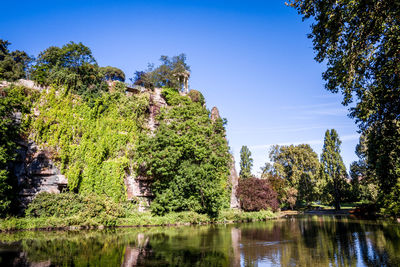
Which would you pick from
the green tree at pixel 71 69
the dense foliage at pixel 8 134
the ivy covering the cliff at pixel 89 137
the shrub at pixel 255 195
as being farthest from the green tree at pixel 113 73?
the shrub at pixel 255 195

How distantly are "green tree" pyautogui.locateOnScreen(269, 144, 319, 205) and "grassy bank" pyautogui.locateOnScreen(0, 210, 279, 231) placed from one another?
27.2 m

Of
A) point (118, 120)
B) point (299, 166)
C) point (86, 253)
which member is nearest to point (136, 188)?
point (118, 120)

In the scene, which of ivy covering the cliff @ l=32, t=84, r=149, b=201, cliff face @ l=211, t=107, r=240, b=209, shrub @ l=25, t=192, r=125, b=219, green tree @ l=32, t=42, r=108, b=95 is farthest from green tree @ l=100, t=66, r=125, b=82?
shrub @ l=25, t=192, r=125, b=219

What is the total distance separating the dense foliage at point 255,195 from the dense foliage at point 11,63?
2893 centimetres

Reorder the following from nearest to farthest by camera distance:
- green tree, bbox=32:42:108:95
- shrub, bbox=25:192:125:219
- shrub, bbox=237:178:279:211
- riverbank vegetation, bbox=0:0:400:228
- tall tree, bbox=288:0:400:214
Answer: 1. tall tree, bbox=288:0:400:214
2. riverbank vegetation, bbox=0:0:400:228
3. shrub, bbox=25:192:125:219
4. green tree, bbox=32:42:108:95
5. shrub, bbox=237:178:279:211

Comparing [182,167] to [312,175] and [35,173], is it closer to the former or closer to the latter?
[35,173]

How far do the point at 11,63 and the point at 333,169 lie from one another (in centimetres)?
5268

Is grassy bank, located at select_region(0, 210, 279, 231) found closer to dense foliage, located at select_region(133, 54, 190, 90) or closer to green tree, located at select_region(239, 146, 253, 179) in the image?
dense foliage, located at select_region(133, 54, 190, 90)

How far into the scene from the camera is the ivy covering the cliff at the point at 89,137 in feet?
68.3

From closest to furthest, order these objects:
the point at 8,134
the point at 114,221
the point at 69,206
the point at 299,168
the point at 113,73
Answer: the point at 8,134, the point at 69,206, the point at 114,221, the point at 113,73, the point at 299,168

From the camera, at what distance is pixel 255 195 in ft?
102

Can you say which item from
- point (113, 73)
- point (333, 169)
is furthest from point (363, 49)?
point (333, 169)

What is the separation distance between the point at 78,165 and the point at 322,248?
761 inches

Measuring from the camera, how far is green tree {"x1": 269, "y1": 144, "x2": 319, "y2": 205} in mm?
47156
